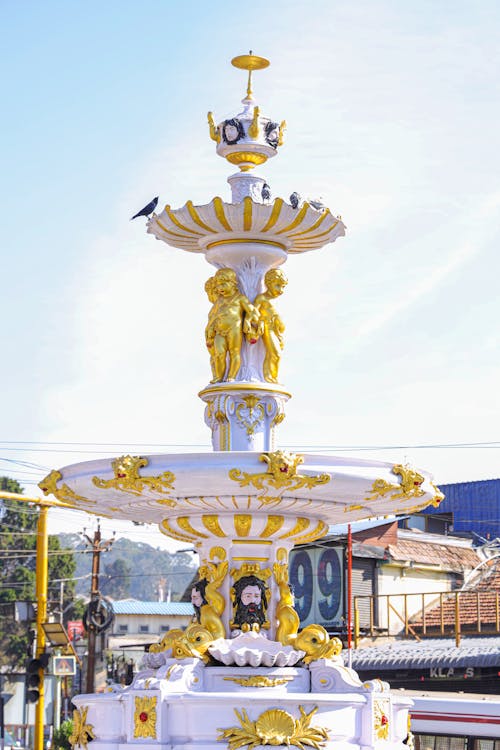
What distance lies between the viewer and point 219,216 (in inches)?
699

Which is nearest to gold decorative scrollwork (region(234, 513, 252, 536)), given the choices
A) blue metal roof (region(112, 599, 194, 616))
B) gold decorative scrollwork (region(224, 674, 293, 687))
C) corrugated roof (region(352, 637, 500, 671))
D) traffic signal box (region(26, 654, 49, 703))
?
gold decorative scrollwork (region(224, 674, 293, 687))

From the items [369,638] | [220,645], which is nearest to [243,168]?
[220,645]

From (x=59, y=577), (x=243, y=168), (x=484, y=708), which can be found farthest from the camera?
(x=59, y=577)

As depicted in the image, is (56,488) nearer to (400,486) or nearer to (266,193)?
(400,486)

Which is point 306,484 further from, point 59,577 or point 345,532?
point 59,577

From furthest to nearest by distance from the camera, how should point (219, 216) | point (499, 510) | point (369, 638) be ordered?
1. point (499, 510)
2. point (369, 638)
3. point (219, 216)

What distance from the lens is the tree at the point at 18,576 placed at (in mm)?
103375

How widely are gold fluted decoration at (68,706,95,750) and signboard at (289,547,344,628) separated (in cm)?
2892

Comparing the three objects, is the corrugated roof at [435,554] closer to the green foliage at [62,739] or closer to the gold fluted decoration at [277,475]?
the green foliage at [62,739]

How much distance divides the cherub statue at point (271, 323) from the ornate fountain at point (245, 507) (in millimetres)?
20

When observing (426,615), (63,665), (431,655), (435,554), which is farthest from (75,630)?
(431,655)

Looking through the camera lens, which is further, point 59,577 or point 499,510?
point 59,577

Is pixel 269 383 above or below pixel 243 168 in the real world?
below

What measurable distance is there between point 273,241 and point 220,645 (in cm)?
524
